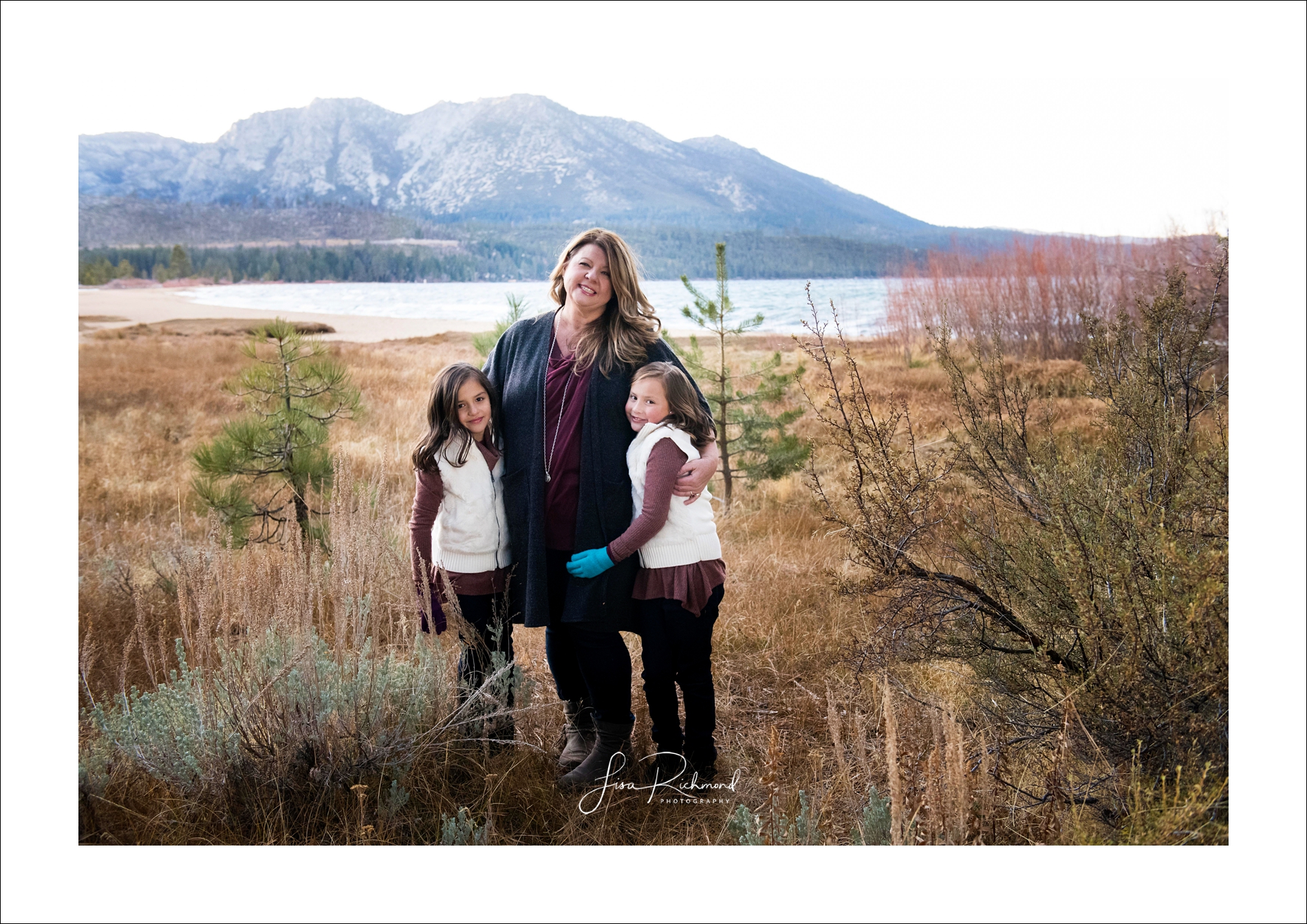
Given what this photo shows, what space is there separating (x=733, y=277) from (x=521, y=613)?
98.0 inches

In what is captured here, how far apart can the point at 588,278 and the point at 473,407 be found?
48cm

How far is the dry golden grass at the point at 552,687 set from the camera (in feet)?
7.30

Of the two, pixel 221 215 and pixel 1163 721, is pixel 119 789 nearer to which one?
pixel 1163 721

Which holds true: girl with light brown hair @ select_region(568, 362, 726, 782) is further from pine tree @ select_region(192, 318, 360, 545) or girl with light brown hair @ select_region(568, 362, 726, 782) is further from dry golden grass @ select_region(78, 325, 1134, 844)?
pine tree @ select_region(192, 318, 360, 545)

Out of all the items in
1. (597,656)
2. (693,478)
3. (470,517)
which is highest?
(693,478)

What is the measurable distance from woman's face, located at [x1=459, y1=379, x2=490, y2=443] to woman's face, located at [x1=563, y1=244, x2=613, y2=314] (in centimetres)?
37

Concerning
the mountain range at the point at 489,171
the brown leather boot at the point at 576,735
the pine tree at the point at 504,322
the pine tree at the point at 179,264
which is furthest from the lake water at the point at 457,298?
the brown leather boot at the point at 576,735

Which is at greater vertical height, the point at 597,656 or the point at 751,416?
the point at 751,416

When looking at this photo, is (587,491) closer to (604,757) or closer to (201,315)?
(604,757)

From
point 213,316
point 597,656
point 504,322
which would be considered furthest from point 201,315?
point 597,656

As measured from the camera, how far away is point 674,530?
2188 millimetres

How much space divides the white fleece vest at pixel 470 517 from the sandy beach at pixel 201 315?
167 centimetres

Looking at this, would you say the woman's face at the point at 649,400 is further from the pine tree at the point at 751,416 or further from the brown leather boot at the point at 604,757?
the pine tree at the point at 751,416

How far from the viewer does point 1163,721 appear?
6.82ft
